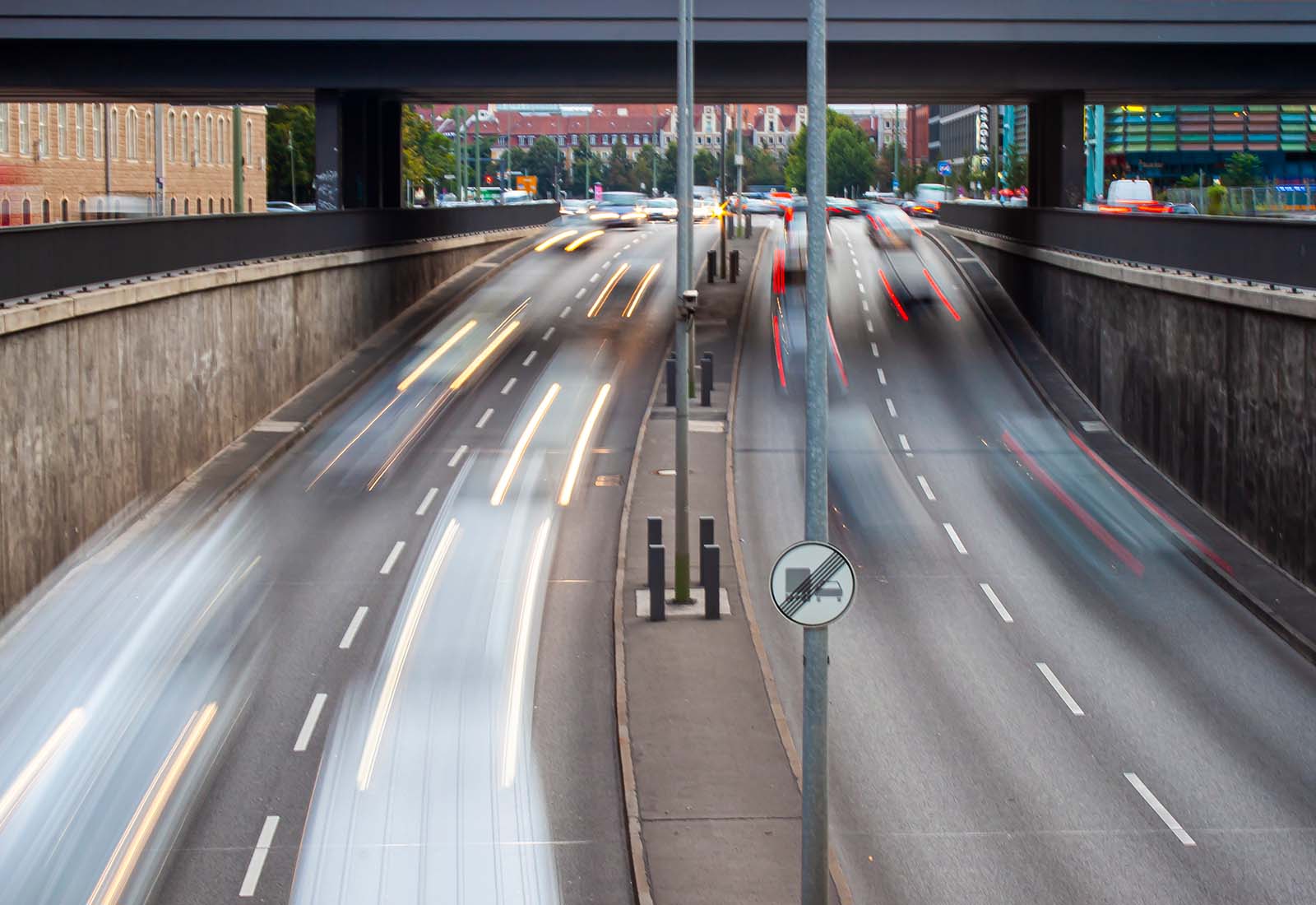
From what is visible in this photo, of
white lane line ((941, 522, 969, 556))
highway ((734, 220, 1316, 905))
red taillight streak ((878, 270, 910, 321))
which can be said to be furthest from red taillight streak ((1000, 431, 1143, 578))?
red taillight streak ((878, 270, 910, 321))

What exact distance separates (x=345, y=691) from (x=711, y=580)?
5941 mm

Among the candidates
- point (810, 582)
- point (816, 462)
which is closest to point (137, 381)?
point (816, 462)

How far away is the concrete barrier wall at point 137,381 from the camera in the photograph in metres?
22.9

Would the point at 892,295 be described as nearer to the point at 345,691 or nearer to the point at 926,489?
the point at 926,489

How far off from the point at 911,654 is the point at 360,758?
7.86 m

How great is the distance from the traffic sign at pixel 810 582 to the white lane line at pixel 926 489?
59.6ft

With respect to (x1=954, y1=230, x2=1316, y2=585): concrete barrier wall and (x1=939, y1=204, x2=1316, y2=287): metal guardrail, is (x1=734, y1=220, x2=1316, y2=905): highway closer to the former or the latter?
(x1=954, y1=230, x2=1316, y2=585): concrete barrier wall

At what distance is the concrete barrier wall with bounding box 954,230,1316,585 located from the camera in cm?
2527

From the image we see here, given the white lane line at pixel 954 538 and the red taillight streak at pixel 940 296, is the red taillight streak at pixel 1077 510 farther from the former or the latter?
the red taillight streak at pixel 940 296

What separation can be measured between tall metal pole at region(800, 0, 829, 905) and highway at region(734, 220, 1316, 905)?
247cm

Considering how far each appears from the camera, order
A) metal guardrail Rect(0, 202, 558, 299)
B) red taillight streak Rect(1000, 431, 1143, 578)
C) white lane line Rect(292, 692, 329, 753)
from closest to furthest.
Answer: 1. white lane line Rect(292, 692, 329, 753)
2. metal guardrail Rect(0, 202, 558, 299)
3. red taillight streak Rect(1000, 431, 1143, 578)

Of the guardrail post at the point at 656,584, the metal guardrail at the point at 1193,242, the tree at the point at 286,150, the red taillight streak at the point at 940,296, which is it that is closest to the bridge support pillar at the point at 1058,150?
the metal guardrail at the point at 1193,242

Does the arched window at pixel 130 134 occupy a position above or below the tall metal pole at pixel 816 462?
above

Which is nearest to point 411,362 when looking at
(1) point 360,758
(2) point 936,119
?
(1) point 360,758
